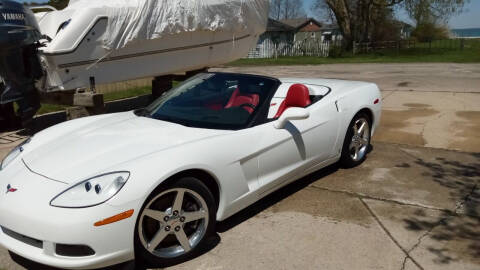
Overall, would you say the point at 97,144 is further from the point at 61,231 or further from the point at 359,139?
the point at 359,139

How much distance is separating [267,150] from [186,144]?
80 centimetres

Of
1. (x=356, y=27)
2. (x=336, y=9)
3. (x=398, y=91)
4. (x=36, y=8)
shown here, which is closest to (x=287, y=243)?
(x=36, y=8)

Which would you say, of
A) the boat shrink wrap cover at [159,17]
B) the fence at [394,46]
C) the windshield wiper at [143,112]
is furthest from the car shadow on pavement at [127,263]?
the fence at [394,46]

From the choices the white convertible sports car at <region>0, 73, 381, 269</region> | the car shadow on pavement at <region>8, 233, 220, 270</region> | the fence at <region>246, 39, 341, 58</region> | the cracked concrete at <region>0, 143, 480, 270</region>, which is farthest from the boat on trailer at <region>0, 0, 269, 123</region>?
the fence at <region>246, 39, 341, 58</region>

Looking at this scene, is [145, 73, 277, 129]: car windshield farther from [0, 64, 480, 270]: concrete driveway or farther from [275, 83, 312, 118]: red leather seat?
[0, 64, 480, 270]: concrete driveway

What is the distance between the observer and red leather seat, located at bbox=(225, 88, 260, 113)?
3.79 m

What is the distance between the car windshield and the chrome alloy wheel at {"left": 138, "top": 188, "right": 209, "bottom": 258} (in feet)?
2.44

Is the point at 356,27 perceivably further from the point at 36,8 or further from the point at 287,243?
the point at 287,243

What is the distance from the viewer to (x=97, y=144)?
321cm

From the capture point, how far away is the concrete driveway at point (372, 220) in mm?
3045

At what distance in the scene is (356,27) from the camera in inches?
1348

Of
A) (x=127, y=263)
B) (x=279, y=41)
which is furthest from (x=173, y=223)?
(x=279, y=41)

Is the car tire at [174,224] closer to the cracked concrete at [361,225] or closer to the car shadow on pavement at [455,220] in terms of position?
the cracked concrete at [361,225]

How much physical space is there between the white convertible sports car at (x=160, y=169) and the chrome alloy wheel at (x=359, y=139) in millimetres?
476
